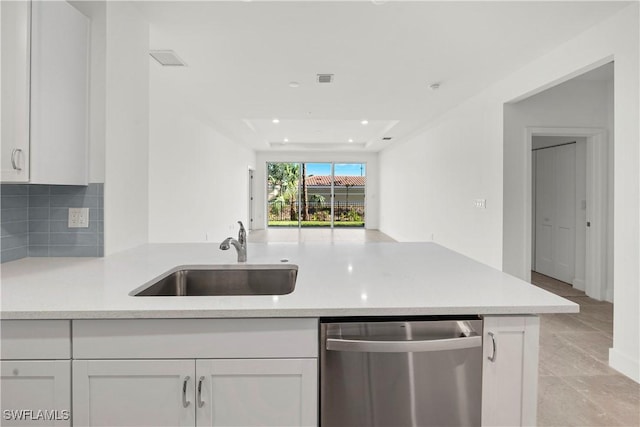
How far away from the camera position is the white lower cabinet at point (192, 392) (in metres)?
1.14

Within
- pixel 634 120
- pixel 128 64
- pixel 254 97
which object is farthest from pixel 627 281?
pixel 254 97

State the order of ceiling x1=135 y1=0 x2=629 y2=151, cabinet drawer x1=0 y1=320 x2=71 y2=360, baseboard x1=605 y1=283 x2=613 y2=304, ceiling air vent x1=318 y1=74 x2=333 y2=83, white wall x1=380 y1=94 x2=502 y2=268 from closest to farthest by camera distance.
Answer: cabinet drawer x1=0 y1=320 x2=71 y2=360, ceiling x1=135 y1=0 x2=629 y2=151, ceiling air vent x1=318 y1=74 x2=333 y2=83, baseboard x1=605 y1=283 x2=613 y2=304, white wall x1=380 y1=94 x2=502 y2=268

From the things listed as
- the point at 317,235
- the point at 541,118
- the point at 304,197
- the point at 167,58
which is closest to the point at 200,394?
the point at 167,58

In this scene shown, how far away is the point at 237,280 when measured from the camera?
1.80 metres

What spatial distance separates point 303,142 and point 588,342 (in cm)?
804

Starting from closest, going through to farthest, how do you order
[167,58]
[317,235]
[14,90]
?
[14,90] < [167,58] < [317,235]

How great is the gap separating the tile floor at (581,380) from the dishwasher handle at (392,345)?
1.33m

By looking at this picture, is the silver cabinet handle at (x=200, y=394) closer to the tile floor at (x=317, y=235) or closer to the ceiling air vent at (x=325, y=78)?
the ceiling air vent at (x=325, y=78)

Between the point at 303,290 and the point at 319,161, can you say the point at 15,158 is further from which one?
the point at 319,161

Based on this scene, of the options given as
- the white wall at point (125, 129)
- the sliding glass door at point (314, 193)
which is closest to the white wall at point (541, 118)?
the white wall at point (125, 129)

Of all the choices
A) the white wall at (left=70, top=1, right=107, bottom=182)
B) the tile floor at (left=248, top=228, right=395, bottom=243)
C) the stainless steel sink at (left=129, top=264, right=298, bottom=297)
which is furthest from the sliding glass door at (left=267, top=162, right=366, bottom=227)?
the stainless steel sink at (left=129, top=264, right=298, bottom=297)

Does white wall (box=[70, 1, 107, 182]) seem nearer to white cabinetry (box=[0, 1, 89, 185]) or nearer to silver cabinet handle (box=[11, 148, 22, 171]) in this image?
white cabinetry (box=[0, 1, 89, 185])

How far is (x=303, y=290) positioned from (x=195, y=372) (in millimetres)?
436

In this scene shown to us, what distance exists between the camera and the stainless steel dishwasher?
1161mm
